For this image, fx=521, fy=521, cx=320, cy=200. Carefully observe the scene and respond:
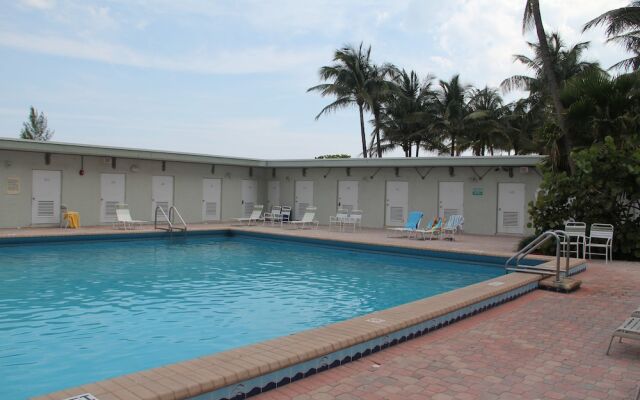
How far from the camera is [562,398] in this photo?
3607mm

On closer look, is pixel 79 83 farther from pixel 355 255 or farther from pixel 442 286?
pixel 442 286

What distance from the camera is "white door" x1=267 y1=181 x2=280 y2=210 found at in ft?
70.0

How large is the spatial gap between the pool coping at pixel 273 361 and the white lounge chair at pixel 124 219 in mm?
11680

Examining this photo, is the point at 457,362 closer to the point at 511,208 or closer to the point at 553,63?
the point at 511,208

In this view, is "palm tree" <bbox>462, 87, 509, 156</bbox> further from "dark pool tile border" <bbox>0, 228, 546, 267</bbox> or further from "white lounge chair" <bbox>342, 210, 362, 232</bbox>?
"dark pool tile border" <bbox>0, 228, 546, 267</bbox>

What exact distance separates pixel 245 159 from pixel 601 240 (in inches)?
497

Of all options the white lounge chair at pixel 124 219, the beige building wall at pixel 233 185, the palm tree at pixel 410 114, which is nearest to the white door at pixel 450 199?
the beige building wall at pixel 233 185

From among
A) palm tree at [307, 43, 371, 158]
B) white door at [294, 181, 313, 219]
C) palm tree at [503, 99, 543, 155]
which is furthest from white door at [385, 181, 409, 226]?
palm tree at [503, 99, 543, 155]

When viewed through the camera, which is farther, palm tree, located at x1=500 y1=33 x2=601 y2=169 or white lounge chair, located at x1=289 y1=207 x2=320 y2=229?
palm tree, located at x1=500 y1=33 x2=601 y2=169

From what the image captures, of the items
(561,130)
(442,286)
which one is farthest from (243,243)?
(561,130)

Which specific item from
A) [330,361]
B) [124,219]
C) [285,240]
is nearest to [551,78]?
[285,240]

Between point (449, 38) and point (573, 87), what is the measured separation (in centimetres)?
297

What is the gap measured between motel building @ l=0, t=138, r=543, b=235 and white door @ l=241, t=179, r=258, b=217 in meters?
0.04

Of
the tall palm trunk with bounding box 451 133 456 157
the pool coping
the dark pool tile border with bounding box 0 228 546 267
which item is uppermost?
the tall palm trunk with bounding box 451 133 456 157
